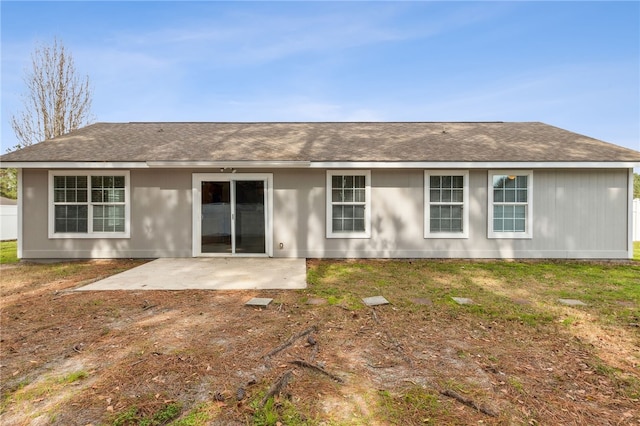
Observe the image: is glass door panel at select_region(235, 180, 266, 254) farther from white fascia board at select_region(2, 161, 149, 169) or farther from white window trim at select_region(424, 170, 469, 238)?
white window trim at select_region(424, 170, 469, 238)

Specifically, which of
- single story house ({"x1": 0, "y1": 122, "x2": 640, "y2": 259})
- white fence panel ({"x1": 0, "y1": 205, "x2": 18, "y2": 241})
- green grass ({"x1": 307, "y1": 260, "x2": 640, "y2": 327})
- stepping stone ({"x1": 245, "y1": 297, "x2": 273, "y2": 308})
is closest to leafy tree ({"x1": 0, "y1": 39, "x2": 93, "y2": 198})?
white fence panel ({"x1": 0, "y1": 205, "x2": 18, "y2": 241})

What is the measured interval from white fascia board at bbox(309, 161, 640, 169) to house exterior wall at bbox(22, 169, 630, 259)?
0.41 metres

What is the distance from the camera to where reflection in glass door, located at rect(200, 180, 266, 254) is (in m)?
8.75

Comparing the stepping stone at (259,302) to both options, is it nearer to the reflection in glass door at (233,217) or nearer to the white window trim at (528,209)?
the reflection in glass door at (233,217)

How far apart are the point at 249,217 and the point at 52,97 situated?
18.6m

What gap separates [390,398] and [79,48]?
Result: 2429 cm

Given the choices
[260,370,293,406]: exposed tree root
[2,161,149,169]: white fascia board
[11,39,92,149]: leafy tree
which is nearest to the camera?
[260,370,293,406]: exposed tree root

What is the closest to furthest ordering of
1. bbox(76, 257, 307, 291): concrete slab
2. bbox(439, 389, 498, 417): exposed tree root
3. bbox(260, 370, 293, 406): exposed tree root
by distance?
bbox(439, 389, 498, 417): exposed tree root → bbox(260, 370, 293, 406): exposed tree root → bbox(76, 257, 307, 291): concrete slab

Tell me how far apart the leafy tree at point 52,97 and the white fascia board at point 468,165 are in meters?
18.9

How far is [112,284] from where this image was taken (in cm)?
611

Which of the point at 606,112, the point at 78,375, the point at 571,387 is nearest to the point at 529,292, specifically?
the point at 571,387

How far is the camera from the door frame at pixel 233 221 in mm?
8734

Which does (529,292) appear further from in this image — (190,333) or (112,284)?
(112,284)

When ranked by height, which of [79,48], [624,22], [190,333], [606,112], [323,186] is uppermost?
[79,48]
